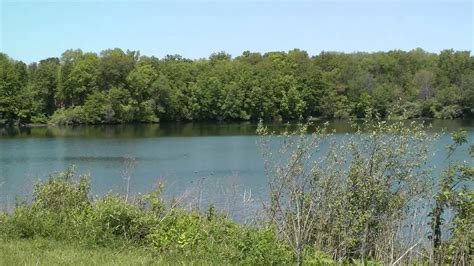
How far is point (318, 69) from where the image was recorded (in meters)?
96.1

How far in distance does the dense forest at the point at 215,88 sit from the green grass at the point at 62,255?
239 ft

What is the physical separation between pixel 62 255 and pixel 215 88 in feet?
277

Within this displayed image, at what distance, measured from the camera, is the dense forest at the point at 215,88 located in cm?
8181

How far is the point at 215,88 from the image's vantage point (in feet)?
297

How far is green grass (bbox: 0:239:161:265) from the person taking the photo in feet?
20.9

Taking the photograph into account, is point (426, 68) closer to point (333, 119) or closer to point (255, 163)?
point (333, 119)

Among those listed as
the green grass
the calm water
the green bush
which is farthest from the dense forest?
the green grass

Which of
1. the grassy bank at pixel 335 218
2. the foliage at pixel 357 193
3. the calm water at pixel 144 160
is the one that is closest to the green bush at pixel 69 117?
the calm water at pixel 144 160

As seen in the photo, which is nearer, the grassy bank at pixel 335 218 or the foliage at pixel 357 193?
the grassy bank at pixel 335 218

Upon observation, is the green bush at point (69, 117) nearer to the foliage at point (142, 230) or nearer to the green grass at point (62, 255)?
the foliage at point (142, 230)

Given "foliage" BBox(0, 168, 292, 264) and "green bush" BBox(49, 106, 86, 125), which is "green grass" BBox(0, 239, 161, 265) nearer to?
"foliage" BBox(0, 168, 292, 264)

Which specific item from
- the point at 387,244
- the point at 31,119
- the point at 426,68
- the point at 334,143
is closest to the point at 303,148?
the point at 334,143

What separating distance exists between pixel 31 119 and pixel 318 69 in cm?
4928

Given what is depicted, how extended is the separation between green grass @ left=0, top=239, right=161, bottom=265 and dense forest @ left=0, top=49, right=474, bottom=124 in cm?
7274
